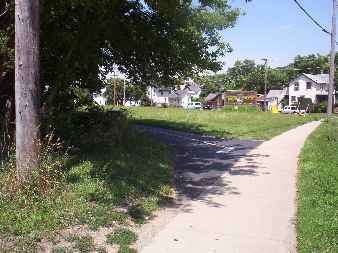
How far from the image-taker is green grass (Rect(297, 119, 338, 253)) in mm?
6746

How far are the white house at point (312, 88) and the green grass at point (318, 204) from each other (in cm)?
7869

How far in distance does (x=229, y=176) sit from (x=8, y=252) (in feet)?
21.6

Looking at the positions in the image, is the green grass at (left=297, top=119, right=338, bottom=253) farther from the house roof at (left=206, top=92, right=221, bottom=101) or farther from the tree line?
the tree line

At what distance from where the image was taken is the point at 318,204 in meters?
8.77

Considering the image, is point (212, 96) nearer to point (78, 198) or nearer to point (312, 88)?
point (312, 88)

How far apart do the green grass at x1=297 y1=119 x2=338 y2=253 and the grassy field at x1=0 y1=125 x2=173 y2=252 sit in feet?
7.73

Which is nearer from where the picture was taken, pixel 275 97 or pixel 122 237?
pixel 122 237

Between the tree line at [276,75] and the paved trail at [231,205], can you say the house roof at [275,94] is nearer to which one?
the tree line at [276,75]

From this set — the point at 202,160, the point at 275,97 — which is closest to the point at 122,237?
the point at 202,160

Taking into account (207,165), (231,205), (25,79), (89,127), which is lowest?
(231,205)

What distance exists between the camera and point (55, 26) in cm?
1314

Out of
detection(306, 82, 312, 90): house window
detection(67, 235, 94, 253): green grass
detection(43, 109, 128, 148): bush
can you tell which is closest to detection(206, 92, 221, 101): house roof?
detection(306, 82, 312, 90): house window

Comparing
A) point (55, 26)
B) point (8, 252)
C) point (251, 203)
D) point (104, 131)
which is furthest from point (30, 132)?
point (104, 131)

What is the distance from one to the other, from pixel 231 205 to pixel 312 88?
86130 millimetres
